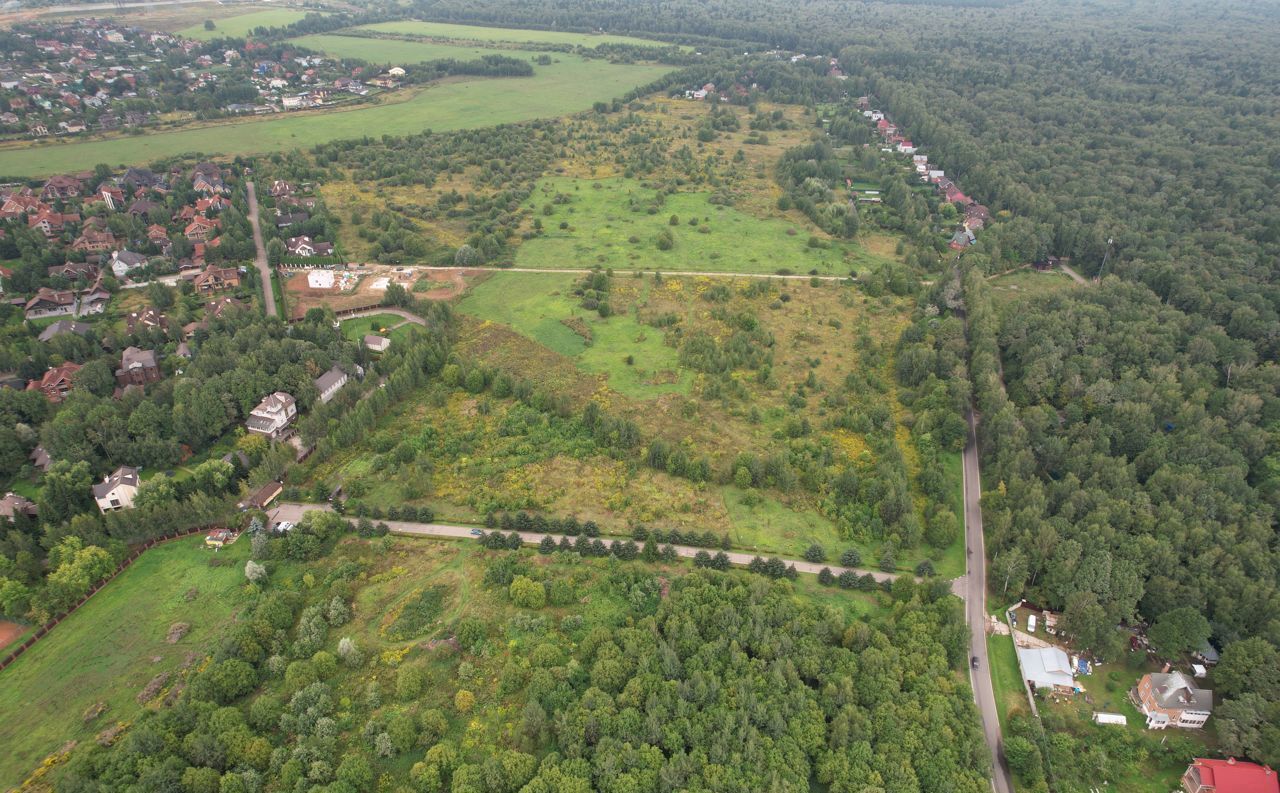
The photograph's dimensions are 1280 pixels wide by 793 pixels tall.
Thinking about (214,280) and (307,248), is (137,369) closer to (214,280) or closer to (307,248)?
(214,280)

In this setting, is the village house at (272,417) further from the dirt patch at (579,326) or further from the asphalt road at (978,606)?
the asphalt road at (978,606)

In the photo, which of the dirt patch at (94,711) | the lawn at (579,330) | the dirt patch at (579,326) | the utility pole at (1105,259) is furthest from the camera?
the utility pole at (1105,259)

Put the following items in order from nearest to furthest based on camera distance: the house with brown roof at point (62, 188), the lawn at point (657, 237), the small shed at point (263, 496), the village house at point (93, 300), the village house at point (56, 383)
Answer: the small shed at point (263, 496)
the village house at point (56, 383)
the village house at point (93, 300)
the lawn at point (657, 237)
the house with brown roof at point (62, 188)

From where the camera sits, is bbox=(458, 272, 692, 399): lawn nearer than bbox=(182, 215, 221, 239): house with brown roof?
Yes

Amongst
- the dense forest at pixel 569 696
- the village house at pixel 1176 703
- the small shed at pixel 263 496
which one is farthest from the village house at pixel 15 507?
the village house at pixel 1176 703

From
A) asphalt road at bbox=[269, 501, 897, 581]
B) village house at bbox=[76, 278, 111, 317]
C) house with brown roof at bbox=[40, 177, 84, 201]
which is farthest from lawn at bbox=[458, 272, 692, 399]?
house with brown roof at bbox=[40, 177, 84, 201]

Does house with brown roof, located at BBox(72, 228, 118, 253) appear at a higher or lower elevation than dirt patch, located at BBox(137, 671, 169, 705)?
higher

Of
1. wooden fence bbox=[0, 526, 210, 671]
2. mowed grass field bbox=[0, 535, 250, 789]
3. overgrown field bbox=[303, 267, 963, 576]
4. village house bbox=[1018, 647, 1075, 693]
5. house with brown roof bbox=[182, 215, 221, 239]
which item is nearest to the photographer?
mowed grass field bbox=[0, 535, 250, 789]

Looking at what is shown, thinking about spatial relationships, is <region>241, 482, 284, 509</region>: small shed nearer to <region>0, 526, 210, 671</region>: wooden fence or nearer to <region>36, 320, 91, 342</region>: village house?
<region>0, 526, 210, 671</region>: wooden fence
